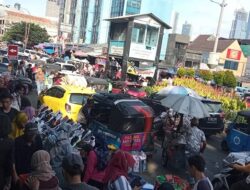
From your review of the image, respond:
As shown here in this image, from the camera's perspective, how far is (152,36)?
41469 mm

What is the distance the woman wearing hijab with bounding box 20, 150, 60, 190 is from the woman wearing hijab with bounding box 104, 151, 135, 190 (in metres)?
0.93

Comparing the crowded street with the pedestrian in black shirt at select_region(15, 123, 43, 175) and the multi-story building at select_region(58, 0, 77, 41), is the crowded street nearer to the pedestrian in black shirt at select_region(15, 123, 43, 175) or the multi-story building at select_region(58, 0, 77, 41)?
the pedestrian in black shirt at select_region(15, 123, 43, 175)

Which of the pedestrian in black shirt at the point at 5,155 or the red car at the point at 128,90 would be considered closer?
the pedestrian in black shirt at the point at 5,155

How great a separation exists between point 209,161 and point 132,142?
12.7ft

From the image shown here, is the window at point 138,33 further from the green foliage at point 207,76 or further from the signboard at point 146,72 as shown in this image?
the green foliage at point 207,76

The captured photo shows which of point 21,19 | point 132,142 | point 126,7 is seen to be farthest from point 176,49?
point 21,19

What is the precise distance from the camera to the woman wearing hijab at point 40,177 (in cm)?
450

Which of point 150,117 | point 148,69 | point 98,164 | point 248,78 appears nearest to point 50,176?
point 98,164

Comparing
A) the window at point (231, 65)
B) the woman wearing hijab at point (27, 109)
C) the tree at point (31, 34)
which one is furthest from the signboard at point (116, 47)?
the tree at point (31, 34)

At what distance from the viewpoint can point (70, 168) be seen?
4441 mm

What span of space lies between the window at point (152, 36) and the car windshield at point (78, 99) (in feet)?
90.0

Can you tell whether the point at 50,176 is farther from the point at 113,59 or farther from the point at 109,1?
the point at 109,1

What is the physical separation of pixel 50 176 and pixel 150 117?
255 inches

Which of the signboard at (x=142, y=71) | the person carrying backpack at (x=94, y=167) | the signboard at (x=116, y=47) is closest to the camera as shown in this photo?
the person carrying backpack at (x=94, y=167)
